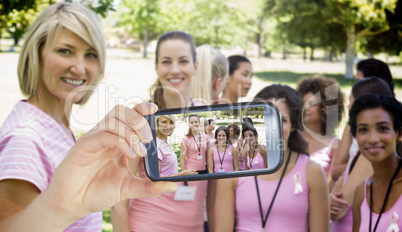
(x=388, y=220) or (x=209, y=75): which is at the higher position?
(x=209, y=75)

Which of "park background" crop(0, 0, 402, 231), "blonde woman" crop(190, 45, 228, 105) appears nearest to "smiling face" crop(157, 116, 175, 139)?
"park background" crop(0, 0, 402, 231)

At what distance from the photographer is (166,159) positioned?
1.32m

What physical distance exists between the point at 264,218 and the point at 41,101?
1.52 meters

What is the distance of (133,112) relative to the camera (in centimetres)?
128

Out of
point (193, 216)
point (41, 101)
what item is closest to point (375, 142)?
→ point (193, 216)

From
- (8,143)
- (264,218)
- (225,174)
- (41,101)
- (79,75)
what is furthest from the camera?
(264,218)

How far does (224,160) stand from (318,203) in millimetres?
1519

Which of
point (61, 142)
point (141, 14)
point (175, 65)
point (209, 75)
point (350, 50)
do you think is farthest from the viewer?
point (141, 14)

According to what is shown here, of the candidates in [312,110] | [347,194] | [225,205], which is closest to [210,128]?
[225,205]

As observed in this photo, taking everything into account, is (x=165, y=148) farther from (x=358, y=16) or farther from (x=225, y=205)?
(x=358, y=16)

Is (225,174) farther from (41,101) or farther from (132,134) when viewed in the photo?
(41,101)

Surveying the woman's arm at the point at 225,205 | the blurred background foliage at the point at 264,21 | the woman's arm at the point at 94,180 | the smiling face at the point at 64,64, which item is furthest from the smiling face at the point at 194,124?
the blurred background foliage at the point at 264,21

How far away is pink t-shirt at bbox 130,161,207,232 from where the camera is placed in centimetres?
271

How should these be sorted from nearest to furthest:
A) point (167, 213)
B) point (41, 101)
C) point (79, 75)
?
point (41, 101)
point (79, 75)
point (167, 213)
